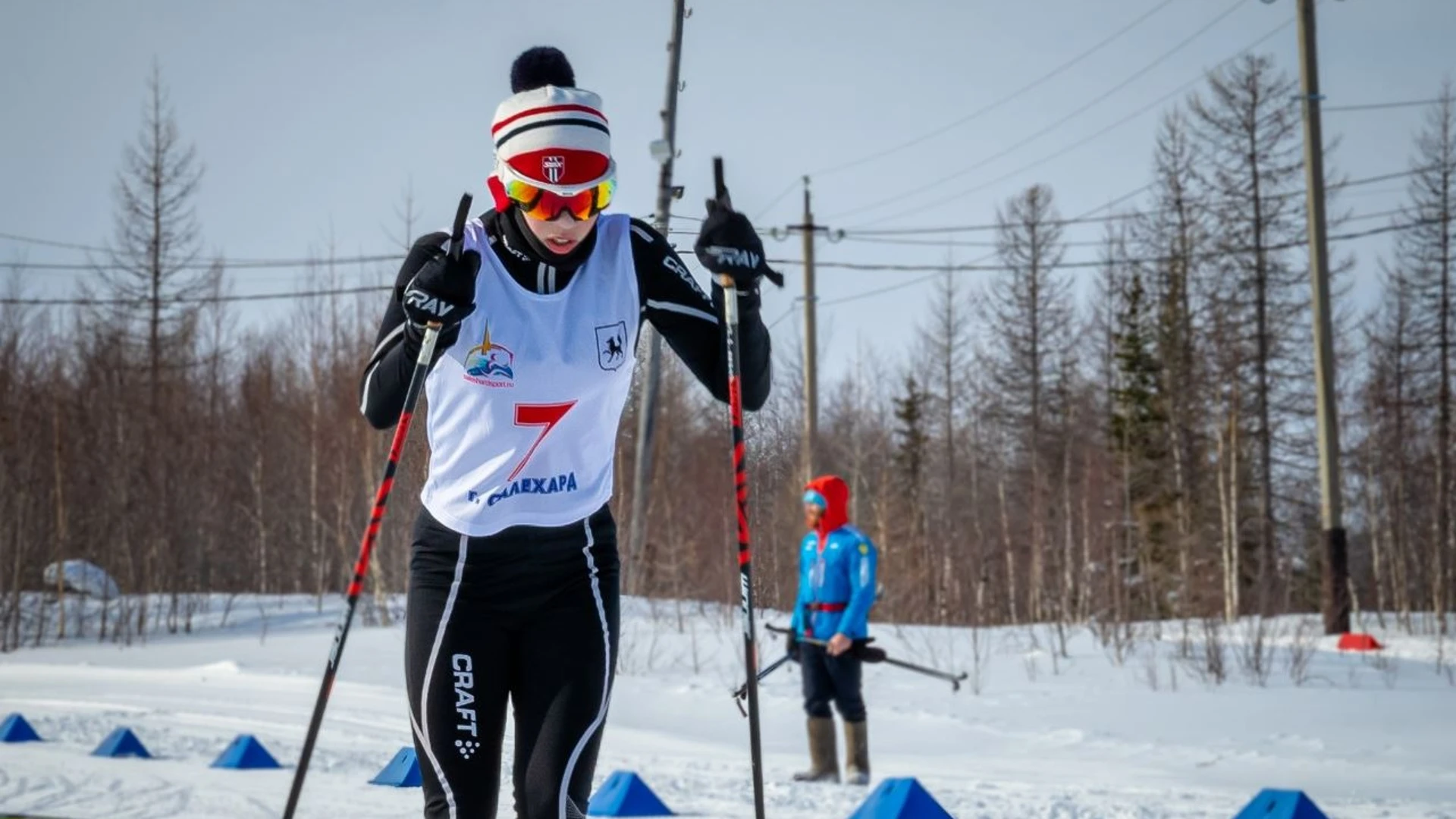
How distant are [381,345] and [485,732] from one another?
0.88 metres

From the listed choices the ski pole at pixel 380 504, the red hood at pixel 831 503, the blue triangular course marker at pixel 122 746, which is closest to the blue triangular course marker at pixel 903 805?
the ski pole at pixel 380 504

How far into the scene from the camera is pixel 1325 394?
1636 centimetres

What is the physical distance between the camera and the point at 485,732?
304 centimetres

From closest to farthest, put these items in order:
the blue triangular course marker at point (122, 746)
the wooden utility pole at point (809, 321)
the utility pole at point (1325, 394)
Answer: the blue triangular course marker at point (122, 746), the utility pole at point (1325, 394), the wooden utility pole at point (809, 321)

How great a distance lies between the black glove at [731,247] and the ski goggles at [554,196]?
248mm

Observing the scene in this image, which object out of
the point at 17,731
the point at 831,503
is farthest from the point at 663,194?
the point at 17,731

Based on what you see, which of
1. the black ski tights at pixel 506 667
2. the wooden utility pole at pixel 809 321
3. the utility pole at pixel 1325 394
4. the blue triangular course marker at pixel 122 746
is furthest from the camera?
the wooden utility pole at pixel 809 321

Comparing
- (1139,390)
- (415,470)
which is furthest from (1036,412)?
(415,470)

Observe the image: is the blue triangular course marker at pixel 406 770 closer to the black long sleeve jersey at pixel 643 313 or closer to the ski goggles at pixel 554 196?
the black long sleeve jersey at pixel 643 313

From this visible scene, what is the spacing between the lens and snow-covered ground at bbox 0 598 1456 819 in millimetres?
7195

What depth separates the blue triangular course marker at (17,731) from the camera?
29.1ft

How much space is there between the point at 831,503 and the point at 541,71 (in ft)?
18.9

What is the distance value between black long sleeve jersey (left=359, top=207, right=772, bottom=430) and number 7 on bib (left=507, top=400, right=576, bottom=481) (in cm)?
22

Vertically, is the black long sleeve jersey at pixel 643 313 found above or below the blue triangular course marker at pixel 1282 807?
above
